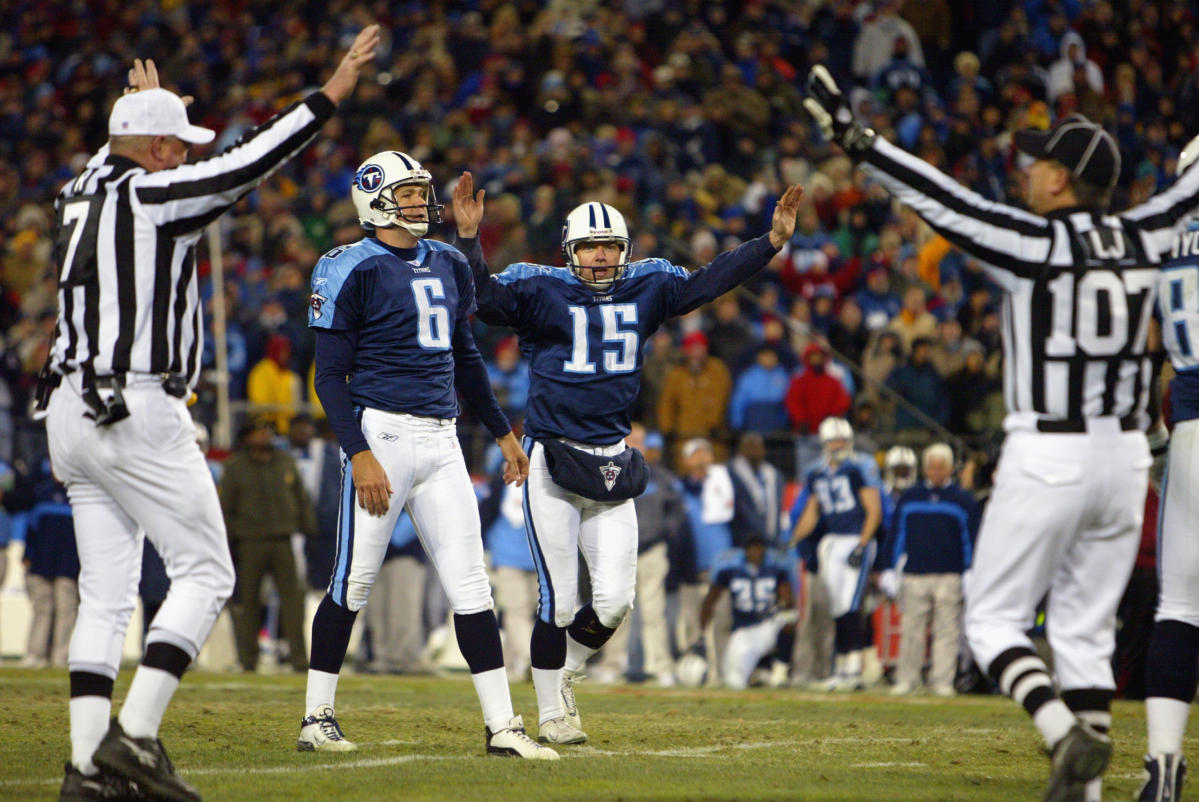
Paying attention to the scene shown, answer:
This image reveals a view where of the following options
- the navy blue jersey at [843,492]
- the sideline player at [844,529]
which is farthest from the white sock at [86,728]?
the navy blue jersey at [843,492]

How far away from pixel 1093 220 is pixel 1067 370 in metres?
0.52

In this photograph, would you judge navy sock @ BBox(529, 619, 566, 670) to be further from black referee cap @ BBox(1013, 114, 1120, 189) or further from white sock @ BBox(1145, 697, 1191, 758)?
black referee cap @ BBox(1013, 114, 1120, 189)

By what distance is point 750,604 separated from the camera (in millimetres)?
12789

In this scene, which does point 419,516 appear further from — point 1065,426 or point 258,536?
point 258,536

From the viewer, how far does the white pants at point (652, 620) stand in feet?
42.9

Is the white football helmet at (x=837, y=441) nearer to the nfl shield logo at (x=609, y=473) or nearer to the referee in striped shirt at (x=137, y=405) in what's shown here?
the nfl shield logo at (x=609, y=473)

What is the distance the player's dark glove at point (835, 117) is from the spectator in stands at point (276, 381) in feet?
33.4

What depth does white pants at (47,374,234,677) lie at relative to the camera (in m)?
5.00

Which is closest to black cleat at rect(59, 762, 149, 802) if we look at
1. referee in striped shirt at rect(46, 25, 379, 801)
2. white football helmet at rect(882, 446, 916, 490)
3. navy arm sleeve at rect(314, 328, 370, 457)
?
referee in striped shirt at rect(46, 25, 379, 801)

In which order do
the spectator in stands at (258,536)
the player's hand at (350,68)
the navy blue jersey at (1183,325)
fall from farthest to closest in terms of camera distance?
1. the spectator in stands at (258,536)
2. the navy blue jersey at (1183,325)
3. the player's hand at (350,68)

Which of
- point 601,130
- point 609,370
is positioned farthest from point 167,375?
point 601,130

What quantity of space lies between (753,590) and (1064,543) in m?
8.16

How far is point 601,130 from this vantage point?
17.3 m

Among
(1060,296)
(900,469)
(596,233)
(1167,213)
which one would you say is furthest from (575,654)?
(900,469)
